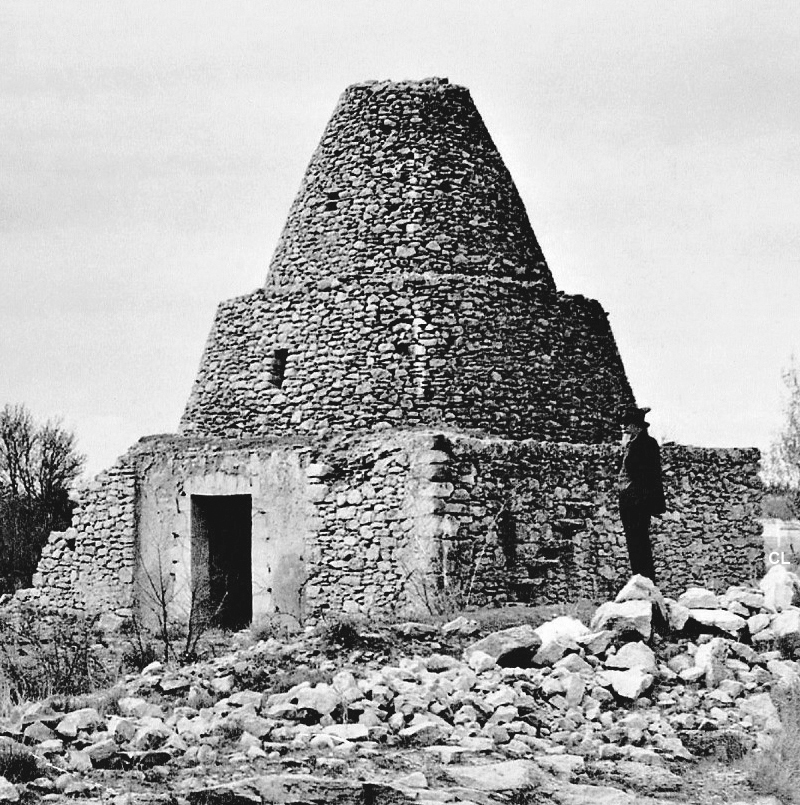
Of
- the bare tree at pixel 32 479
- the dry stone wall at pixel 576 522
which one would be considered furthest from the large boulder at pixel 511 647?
the bare tree at pixel 32 479

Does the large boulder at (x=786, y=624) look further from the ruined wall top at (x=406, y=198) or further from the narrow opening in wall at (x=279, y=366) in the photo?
the narrow opening in wall at (x=279, y=366)

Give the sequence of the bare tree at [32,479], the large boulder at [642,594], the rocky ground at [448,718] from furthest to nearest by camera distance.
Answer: the bare tree at [32,479], the large boulder at [642,594], the rocky ground at [448,718]

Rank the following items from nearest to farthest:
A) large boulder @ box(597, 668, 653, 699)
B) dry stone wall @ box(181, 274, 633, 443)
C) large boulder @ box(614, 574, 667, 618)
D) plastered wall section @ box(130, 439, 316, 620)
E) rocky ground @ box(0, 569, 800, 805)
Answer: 1. rocky ground @ box(0, 569, 800, 805)
2. large boulder @ box(597, 668, 653, 699)
3. large boulder @ box(614, 574, 667, 618)
4. plastered wall section @ box(130, 439, 316, 620)
5. dry stone wall @ box(181, 274, 633, 443)

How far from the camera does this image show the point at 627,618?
9.19 metres

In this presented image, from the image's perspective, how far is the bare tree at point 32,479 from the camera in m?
24.0

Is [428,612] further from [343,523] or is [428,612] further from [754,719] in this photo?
[754,719]

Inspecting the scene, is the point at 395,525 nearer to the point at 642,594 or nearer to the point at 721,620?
the point at 642,594

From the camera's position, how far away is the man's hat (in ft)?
36.9

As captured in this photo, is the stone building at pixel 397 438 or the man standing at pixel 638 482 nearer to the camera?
the man standing at pixel 638 482

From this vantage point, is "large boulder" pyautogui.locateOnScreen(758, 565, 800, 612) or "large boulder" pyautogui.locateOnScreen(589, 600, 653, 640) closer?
"large boulder" pyautogui.locateOnScreen(589, 600, 653, 640)

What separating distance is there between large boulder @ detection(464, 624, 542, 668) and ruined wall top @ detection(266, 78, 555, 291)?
21.0 ft

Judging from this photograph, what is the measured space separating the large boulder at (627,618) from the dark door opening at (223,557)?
5825 mm

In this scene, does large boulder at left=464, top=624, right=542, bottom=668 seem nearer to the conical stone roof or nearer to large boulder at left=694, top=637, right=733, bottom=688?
large boulder at left=694, top=637, right=733, bottom=688

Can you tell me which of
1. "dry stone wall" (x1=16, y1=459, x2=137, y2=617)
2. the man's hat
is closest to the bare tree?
"dry stone wall" (x1=16, y1=459, x2=137, y2=617)
